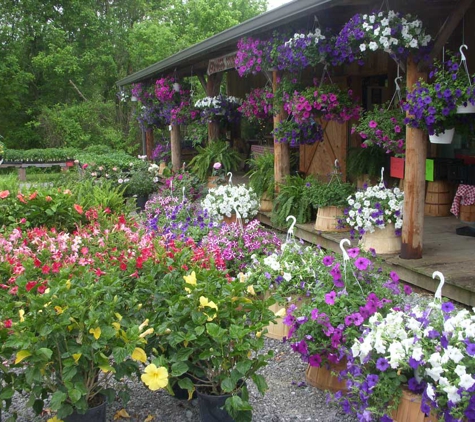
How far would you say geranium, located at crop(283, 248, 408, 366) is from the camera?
9.74 feet

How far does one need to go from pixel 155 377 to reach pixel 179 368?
0.56ft

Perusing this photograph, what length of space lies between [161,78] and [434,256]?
870 centimetres

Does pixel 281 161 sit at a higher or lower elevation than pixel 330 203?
higher

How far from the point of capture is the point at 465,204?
6457 millimetres

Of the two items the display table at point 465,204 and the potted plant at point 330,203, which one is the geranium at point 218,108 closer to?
the potted plant at point 330,203

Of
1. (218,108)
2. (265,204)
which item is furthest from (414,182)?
(218,108)

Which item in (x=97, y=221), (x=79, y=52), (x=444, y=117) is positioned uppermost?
(x=79, y=52)

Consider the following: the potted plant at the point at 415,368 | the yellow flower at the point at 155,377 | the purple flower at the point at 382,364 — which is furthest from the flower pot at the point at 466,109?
the yellow flower at the point at 155,377

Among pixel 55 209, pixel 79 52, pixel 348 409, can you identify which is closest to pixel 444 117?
pixel 348 409

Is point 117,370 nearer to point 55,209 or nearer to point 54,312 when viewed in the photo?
point 54,312

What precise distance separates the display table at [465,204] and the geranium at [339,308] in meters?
3.39

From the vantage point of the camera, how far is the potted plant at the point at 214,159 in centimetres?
1041

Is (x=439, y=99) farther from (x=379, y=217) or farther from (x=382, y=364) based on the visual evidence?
(x=382, y=364)

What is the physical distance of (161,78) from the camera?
12.4 metres
